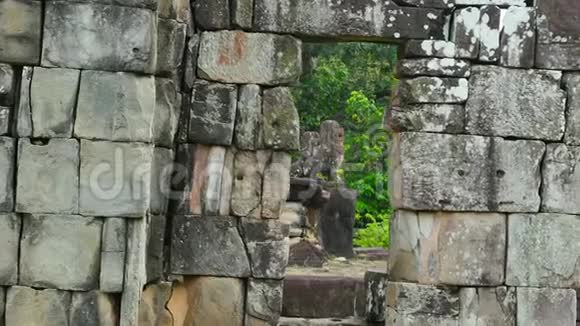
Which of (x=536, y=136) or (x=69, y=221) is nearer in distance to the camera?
(x=69, y=221)

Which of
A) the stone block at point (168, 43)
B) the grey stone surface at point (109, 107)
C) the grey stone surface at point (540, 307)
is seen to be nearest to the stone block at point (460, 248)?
the grey stone surface at point (540, 307)

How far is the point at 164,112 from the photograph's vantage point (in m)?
7.19

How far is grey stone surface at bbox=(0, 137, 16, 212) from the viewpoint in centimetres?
616

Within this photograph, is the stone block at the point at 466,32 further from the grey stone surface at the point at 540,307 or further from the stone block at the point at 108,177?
the stone block at the point at 108,177

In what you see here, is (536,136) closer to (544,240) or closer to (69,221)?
(544,240)

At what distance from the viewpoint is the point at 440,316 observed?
769 centimetres

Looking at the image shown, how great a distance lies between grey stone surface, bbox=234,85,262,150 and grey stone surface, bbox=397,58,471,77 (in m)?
1.33

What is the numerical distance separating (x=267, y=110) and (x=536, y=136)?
233 centimetres

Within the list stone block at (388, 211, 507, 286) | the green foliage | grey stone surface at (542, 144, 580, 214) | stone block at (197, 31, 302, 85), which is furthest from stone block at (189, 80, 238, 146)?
the green foliage

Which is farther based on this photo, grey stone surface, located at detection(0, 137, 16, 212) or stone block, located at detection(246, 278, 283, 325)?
stone block, located at detection(246, 278, 283, 325)

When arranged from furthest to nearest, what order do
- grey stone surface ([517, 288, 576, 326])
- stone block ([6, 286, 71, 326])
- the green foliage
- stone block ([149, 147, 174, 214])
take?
the green foliage → grey stone surface ([517, 288, 576, 326]) → stone block ([149, 147, 174, 214]) → stone block ([6, 286, 71, 326])

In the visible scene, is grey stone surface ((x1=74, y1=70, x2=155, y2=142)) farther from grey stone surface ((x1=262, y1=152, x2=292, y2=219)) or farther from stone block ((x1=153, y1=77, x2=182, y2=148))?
grey stone surface ((x1=262, y1=152, x2=292, y2=219))

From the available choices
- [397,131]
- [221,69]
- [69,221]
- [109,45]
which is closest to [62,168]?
[69,221]

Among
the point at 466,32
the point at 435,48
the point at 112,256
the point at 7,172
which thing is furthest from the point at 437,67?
the point at 7,172
